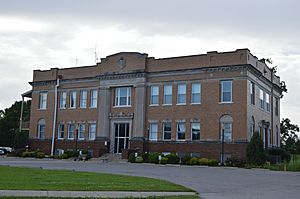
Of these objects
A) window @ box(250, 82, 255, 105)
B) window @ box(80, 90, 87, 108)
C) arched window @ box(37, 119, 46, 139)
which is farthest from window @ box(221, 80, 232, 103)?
arched window @ box(37, 119, 46, 139)

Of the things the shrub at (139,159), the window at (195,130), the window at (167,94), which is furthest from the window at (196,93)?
the shrub at (139,159)

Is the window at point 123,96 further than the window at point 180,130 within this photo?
Yes

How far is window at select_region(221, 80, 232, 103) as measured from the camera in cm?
4088

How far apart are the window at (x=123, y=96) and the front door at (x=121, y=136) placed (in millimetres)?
2295

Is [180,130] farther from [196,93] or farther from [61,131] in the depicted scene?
[61,131]

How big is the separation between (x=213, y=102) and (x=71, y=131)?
1854cm

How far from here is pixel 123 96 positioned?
47.9 meters

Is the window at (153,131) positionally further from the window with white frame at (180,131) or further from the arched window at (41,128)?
the arched window at (41,128)

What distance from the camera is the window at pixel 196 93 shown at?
42.7 meters

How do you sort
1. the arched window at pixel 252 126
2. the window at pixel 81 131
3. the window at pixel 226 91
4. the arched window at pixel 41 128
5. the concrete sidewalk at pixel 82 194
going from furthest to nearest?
the arched window at pixel 41 128
the window at pixel 81 131
the arched window at pixel 252 126
the window at pixel 226 91
the concrete sidewalk at pixel 82 194

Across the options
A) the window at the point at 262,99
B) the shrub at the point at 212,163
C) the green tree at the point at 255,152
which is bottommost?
the shrub at the point at 212,163

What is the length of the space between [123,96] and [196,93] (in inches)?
353

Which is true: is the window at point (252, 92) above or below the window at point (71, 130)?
above

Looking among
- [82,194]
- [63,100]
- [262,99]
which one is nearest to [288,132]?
[262,99]
